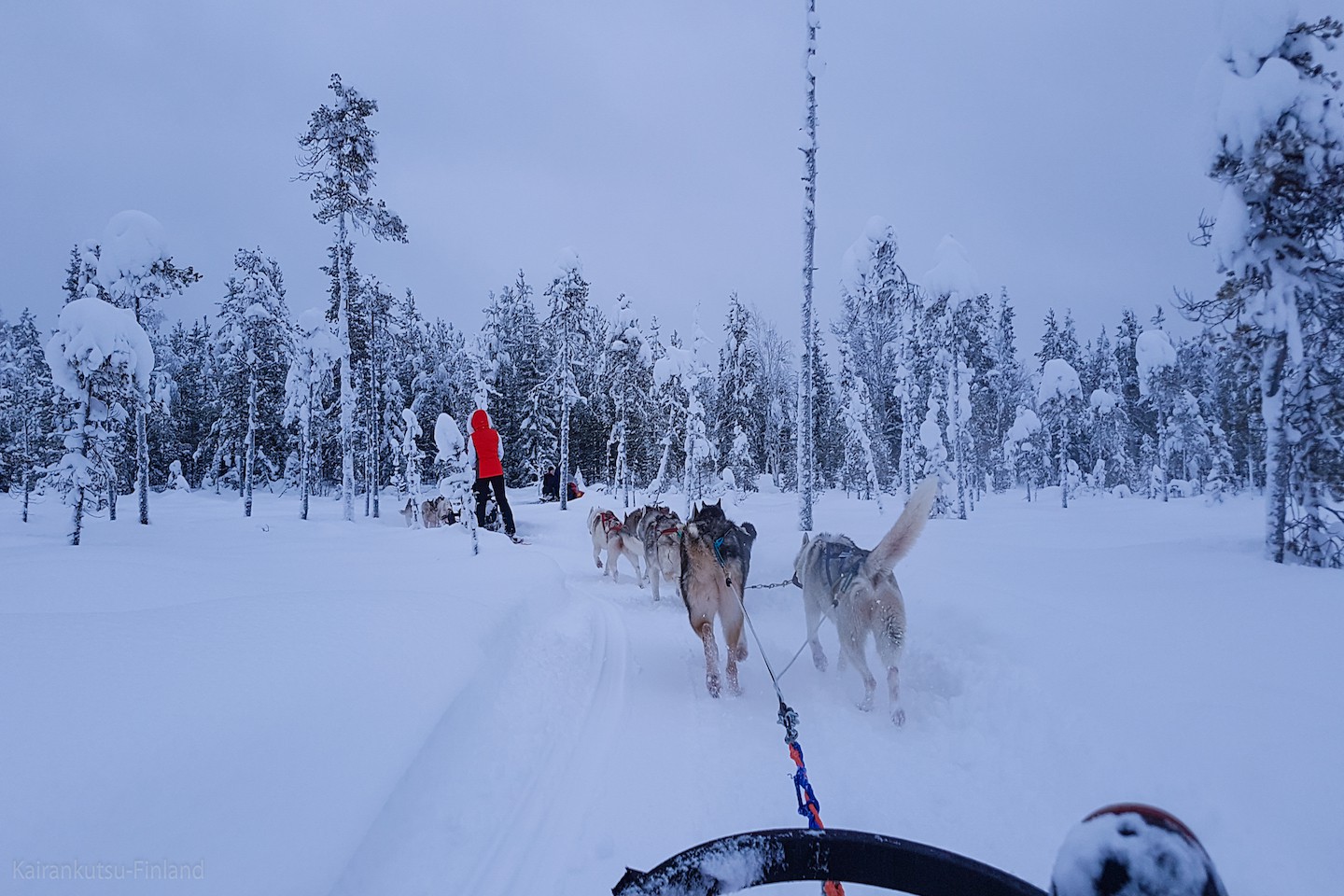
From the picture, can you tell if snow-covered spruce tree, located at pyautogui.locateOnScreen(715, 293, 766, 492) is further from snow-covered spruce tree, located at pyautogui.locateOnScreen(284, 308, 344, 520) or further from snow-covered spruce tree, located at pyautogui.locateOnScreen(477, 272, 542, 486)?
snow-covered spruce tree, located at pyautogui.locateOnScreen(284, 308, 344, 520)

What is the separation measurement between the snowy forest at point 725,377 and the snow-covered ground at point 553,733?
161 inches

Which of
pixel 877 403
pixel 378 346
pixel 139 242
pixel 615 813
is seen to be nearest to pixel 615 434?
pixel 378 346

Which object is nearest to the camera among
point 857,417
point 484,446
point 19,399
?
point 484,446

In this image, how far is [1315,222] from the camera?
24.4 feet

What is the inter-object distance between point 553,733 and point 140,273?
76.6 ft

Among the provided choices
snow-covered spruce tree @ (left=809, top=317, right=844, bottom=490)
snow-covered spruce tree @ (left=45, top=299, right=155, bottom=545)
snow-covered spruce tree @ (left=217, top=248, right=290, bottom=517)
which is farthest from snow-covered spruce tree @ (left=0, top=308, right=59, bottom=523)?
snow-covered spruce tree @ (left=809, top=317, right=844, bottom=490)

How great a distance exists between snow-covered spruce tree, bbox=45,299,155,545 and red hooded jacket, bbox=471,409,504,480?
575 centimetres

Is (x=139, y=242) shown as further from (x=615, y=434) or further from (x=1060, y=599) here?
(x=1060, y=599)

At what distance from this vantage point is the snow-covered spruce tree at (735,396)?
99.5 feet

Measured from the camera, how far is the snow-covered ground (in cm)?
214

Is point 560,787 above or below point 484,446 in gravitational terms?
below

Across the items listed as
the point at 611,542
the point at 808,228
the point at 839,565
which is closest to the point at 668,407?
the point at 808,228

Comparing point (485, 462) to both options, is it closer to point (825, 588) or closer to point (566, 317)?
point (825, 588)

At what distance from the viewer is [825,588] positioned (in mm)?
5391
